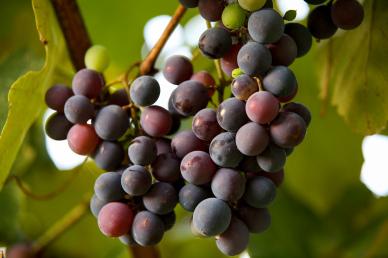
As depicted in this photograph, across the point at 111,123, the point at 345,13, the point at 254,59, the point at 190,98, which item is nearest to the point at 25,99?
the point at 111,123

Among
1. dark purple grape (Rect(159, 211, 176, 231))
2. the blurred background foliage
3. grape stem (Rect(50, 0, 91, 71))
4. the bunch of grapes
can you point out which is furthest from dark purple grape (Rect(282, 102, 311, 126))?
the blurred background foliage

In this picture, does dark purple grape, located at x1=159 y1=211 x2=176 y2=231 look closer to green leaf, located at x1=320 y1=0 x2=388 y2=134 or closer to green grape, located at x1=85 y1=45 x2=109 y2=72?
green grape, located at x1=85 y1=45 x2=109 y2=72

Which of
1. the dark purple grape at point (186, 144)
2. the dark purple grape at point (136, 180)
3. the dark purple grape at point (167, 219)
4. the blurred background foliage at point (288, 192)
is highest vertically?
the dark purple grape at point (186, 144)

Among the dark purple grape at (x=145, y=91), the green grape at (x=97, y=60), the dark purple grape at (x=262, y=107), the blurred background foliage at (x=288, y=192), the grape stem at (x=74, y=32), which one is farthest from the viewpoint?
the blurred background foliage at (x=288, y=192)

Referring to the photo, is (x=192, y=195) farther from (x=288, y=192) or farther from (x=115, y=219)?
(x=288, y=192)

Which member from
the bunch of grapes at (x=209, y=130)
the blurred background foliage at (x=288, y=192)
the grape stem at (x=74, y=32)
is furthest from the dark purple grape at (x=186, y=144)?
the blurred background foliage at (x=288, y=192)

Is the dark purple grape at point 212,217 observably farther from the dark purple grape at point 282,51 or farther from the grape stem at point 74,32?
the grape stem at point 74,32
